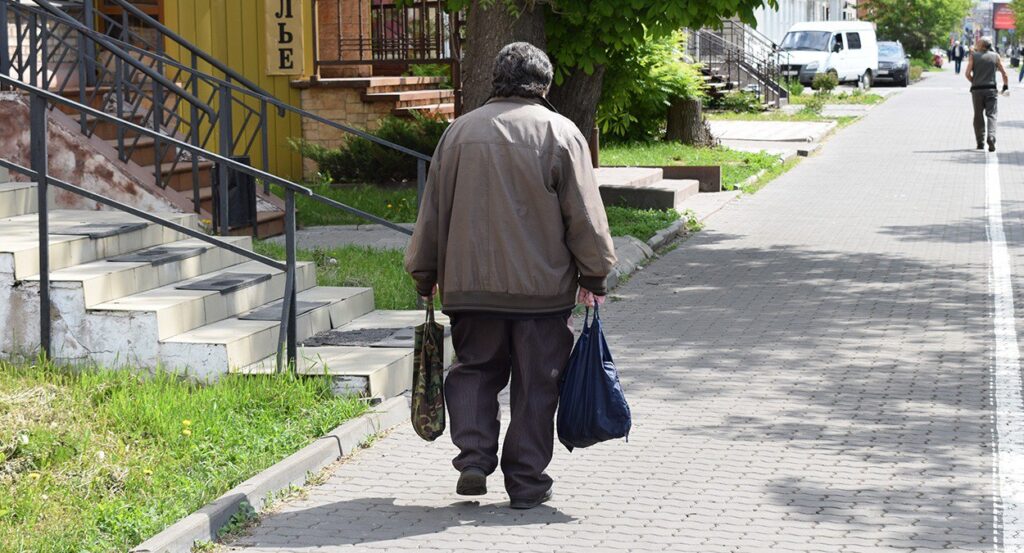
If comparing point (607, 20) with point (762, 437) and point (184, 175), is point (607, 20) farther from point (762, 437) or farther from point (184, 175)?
point (762, 437)

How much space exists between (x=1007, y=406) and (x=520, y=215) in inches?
133

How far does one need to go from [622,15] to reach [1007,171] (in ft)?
35.1

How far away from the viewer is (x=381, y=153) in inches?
668

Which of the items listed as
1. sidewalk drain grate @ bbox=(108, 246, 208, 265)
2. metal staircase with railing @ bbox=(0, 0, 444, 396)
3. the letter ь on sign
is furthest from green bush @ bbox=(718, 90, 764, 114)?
sidewalk drain grate @ bbox=(108, 246, 208, 265)

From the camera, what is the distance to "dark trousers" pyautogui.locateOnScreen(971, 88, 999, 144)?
24.5 meters

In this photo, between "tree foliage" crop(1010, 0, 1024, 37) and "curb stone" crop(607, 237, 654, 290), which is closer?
"curb stone" crop(607, 237, 654, 290)

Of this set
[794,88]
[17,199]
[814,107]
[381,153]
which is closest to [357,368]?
[17,199]

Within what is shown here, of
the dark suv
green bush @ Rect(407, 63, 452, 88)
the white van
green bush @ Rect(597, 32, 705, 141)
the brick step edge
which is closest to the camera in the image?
the brick step edge

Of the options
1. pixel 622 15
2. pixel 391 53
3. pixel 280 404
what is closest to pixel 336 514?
pixel 280 404

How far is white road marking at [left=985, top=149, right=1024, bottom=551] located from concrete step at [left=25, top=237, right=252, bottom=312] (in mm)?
4727

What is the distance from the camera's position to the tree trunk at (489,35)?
1331 centimetres

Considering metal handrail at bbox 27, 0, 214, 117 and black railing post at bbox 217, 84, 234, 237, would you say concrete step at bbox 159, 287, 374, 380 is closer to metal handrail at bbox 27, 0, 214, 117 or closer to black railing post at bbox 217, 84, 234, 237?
black railing post at bbox 217, 84, 234, 237

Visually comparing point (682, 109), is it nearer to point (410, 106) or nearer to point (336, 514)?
point (410, 106)

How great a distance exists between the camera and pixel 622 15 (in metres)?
13.3
